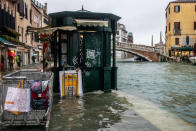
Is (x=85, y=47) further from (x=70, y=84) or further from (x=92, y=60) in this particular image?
(x=70, y=84)

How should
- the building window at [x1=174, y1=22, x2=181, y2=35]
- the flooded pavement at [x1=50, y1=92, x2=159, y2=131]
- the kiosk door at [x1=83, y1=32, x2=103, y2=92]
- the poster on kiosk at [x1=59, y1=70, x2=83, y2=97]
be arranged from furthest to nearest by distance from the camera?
1. the building window at [x1=174, y1=22, x2=181, y2=35]
2. the kiosk door at [x1=83, y1=32, x2=103, y2=92]
3. the poster on kiosk at [x1=59, y1=70, x2=83, y2=97]
4. the flooded pavement at [x1=50, y1=92, x2=159, y2=131]

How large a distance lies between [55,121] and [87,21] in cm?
393

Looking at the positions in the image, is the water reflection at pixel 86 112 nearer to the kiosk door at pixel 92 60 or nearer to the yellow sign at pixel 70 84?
the yellow sign at pixel 70 84

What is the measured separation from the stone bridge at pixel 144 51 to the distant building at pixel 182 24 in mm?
3662

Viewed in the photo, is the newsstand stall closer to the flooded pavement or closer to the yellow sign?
the flooded pavement

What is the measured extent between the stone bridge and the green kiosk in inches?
1705

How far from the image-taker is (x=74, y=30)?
29.1 feet

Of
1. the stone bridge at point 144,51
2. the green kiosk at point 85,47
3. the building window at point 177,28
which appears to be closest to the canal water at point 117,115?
the green kiosk at point 85,47

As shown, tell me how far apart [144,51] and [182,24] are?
9209 millimetres

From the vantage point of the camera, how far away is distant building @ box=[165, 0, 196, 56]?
50.3 meters

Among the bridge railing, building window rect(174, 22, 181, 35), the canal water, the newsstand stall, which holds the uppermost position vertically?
building window rect(174, 22, 181, 35)

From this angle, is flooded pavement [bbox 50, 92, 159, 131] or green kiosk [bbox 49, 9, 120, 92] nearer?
flooded pavement [bbox 50, 92, 159, 131]

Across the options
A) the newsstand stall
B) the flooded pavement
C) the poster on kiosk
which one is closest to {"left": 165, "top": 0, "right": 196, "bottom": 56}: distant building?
the poster on kiosk

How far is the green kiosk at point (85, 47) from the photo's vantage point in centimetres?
889
